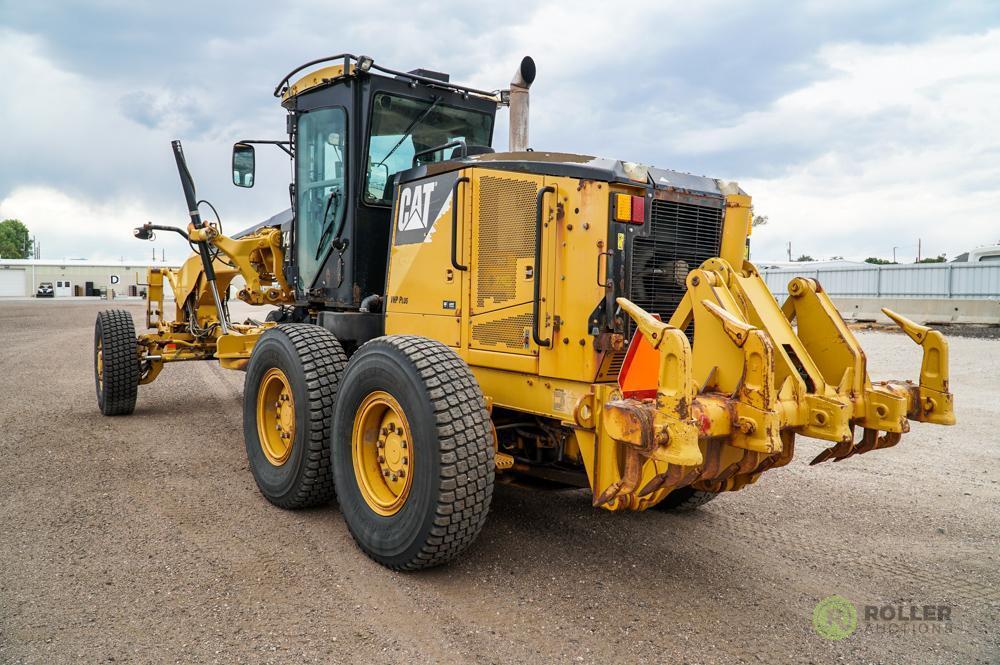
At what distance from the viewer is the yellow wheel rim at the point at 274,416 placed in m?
5.11

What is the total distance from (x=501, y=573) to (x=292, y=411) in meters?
1.91

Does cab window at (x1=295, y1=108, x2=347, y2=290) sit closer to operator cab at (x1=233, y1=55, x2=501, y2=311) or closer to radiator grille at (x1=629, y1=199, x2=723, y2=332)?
operator cab at (x1=233, y1=55, x2=501, y2=311)

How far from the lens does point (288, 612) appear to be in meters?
3.40

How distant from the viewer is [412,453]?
378 cm

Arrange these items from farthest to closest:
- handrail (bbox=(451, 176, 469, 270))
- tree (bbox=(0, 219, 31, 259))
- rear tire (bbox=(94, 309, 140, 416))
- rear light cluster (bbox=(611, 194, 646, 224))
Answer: tree (bbox=(0, 219, 31, 259)) → rear tire (bbox=(94, 309, 140, 416)) → handrail (bbox=(451, 176, 469, 270)) → rear light cluster (bbox=(611, 194, 646, 224))

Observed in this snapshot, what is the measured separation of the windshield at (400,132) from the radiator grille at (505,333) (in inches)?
74.6

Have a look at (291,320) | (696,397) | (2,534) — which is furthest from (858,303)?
(2,534)

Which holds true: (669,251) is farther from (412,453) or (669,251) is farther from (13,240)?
(13,240)

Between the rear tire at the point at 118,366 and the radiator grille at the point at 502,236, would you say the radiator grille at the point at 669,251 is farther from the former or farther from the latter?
the rear tire at the point at 118,366

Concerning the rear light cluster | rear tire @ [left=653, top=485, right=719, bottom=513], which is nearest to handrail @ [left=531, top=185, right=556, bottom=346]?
the rear light cluster

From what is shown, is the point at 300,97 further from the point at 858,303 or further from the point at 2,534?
the point at 858,303

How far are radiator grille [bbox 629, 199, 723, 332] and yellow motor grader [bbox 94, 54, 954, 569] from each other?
1 cm

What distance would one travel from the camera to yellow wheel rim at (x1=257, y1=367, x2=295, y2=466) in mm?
5109

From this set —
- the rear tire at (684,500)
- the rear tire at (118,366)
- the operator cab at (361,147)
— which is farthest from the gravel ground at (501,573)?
the operator cab at (361,147)
